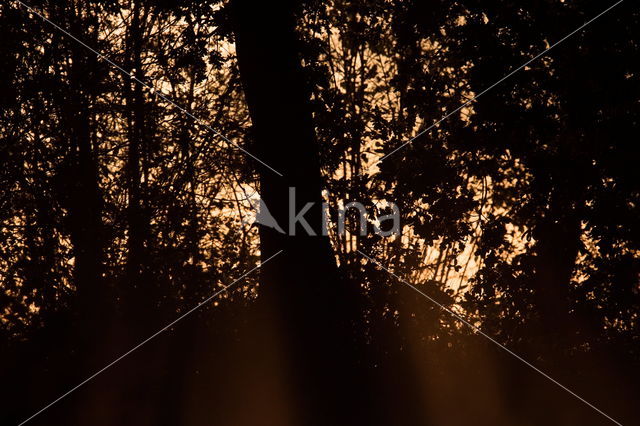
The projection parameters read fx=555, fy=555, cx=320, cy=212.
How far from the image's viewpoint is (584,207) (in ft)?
18.5

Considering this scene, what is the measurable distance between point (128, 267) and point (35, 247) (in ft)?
3.85

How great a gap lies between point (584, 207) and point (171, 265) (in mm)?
5194

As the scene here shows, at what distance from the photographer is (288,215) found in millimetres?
5688

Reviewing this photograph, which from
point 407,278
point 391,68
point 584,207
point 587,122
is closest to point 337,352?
point 407,278

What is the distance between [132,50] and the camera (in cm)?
780

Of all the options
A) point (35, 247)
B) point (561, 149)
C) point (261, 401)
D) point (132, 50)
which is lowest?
point (261, 401)

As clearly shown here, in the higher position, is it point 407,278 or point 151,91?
point 151,91

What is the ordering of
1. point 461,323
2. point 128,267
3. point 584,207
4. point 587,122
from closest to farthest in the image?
point 587,122
point 584,207
point 461,323
point 128,267

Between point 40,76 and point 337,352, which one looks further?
point 40,76

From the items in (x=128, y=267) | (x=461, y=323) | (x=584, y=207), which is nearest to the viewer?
(x=584, y=207)

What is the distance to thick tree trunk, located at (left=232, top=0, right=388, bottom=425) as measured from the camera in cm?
567

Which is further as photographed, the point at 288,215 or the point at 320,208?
the point at 320,208

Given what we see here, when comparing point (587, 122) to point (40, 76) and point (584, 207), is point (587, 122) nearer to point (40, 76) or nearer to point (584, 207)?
point (584, 207)

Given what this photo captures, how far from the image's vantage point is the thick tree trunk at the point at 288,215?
567 centimetres
